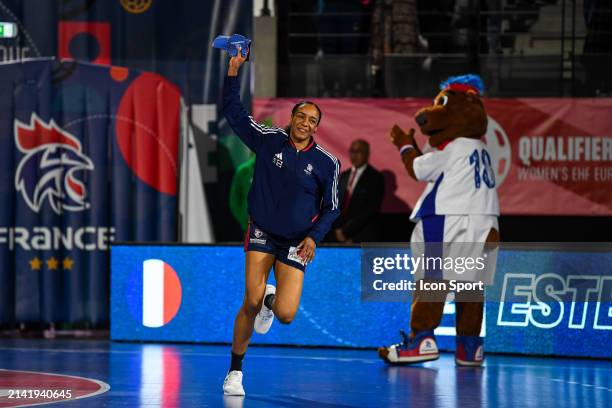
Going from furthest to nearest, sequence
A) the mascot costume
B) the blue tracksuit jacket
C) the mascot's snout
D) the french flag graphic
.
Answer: the french flag graphic
the mascot's snout
the mascot costume
the blue tracksuit jacket

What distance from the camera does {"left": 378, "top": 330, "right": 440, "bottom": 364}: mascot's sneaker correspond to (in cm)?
901

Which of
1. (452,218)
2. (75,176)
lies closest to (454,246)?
(452,218)

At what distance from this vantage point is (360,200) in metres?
11.0

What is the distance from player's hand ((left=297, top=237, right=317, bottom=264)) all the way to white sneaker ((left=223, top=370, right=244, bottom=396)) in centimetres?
81

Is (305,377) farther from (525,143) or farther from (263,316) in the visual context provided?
(525,143)

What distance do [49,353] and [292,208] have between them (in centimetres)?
326

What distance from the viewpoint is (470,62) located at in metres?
11.6

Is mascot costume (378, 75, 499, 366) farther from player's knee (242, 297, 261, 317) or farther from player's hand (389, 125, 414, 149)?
player's knee (242, 297, 261, 317)

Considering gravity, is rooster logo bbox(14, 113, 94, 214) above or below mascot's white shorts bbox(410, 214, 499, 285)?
above

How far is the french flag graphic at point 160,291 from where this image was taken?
10.3m

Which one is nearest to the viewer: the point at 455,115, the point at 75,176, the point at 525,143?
the point at 455,115

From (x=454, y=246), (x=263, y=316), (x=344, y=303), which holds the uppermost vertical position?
(x=454, y=246)

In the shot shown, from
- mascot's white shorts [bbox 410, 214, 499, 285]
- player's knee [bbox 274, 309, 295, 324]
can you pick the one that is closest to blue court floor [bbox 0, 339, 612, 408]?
player's knee [bbox 274, 309, 295, 324]

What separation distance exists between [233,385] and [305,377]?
1.11m
